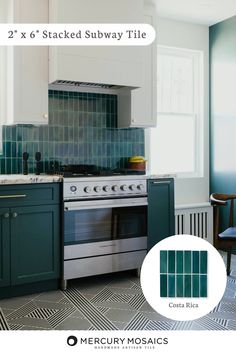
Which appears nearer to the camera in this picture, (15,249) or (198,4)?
(15,249)

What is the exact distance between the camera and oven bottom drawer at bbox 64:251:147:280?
2369 millimetres

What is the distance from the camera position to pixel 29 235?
2.25 meters

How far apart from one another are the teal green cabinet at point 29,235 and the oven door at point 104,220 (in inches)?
3.7

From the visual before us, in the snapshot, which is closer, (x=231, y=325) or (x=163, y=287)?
(x=163, y=287)

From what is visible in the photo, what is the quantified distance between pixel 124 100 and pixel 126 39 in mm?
1750

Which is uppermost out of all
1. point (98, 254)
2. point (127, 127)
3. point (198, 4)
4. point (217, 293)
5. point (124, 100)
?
point (198, 4)

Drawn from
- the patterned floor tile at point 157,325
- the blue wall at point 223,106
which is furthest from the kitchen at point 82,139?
the blue wall at point 223,106

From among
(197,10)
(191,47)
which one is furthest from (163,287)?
(191,47)

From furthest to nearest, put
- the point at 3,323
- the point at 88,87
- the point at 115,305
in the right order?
the point at 88,87 < the point at 115,305 < the point at 3,323

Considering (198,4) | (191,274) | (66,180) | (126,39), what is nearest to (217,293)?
(191,274)

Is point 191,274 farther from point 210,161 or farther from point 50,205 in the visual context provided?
point 210,161

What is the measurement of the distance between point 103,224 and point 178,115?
143cm

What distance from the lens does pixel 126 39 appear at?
1.17 metres

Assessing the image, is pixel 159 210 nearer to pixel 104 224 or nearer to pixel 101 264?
pixel 104 224
